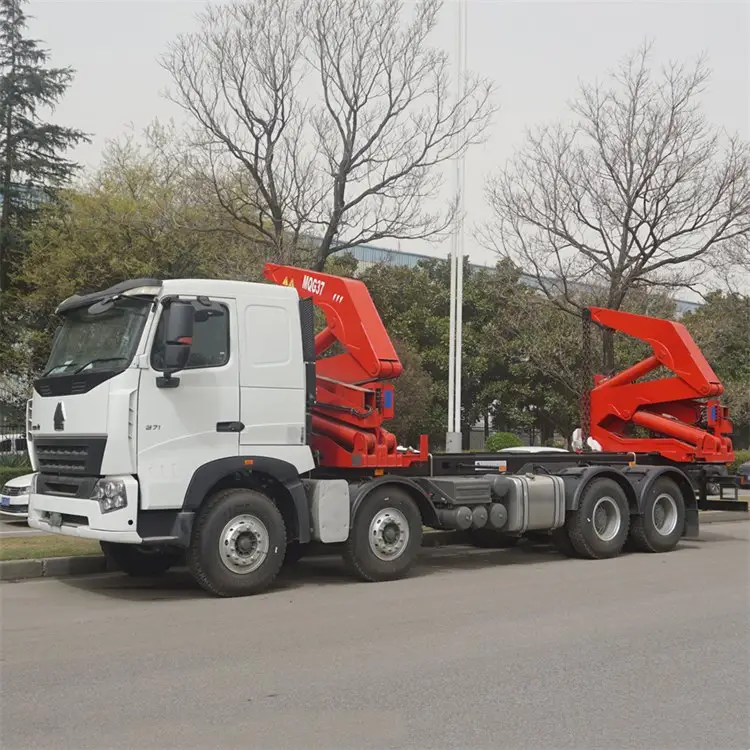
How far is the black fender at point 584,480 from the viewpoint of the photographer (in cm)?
1248

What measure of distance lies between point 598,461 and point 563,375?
1024 centimetres

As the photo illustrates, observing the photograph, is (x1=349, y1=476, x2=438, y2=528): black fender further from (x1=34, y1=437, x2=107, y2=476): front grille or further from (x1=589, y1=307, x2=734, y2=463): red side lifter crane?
(x1=589, y1=307, x2=734, y2=463): red side lifter crane

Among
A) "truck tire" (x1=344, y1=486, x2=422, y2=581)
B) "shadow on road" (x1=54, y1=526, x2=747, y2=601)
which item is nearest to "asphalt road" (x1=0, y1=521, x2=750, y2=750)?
"shadow on road" (x1=54, y1=526, x2=747, y2=601)

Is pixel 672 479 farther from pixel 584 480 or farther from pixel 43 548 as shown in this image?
pixel 43 548

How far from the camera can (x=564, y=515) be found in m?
12.4

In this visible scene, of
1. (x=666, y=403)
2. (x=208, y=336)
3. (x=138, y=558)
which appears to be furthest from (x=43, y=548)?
(x=666, y=403)

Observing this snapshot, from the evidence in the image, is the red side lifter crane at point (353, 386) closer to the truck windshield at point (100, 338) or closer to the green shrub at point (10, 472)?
the truck windshield at point (100, 338)

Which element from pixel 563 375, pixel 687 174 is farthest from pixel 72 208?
pixel 687 174

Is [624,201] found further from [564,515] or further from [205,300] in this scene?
[205,300]

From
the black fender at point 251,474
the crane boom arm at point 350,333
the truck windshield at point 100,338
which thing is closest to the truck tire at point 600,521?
the crane boom arm at point 350,333

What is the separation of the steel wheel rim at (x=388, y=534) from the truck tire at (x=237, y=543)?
1.18 metres

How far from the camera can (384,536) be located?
10.6m

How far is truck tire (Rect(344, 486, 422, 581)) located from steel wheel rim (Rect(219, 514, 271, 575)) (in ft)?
3.70

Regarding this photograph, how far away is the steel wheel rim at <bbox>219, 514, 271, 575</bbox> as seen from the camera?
9.38 meters
